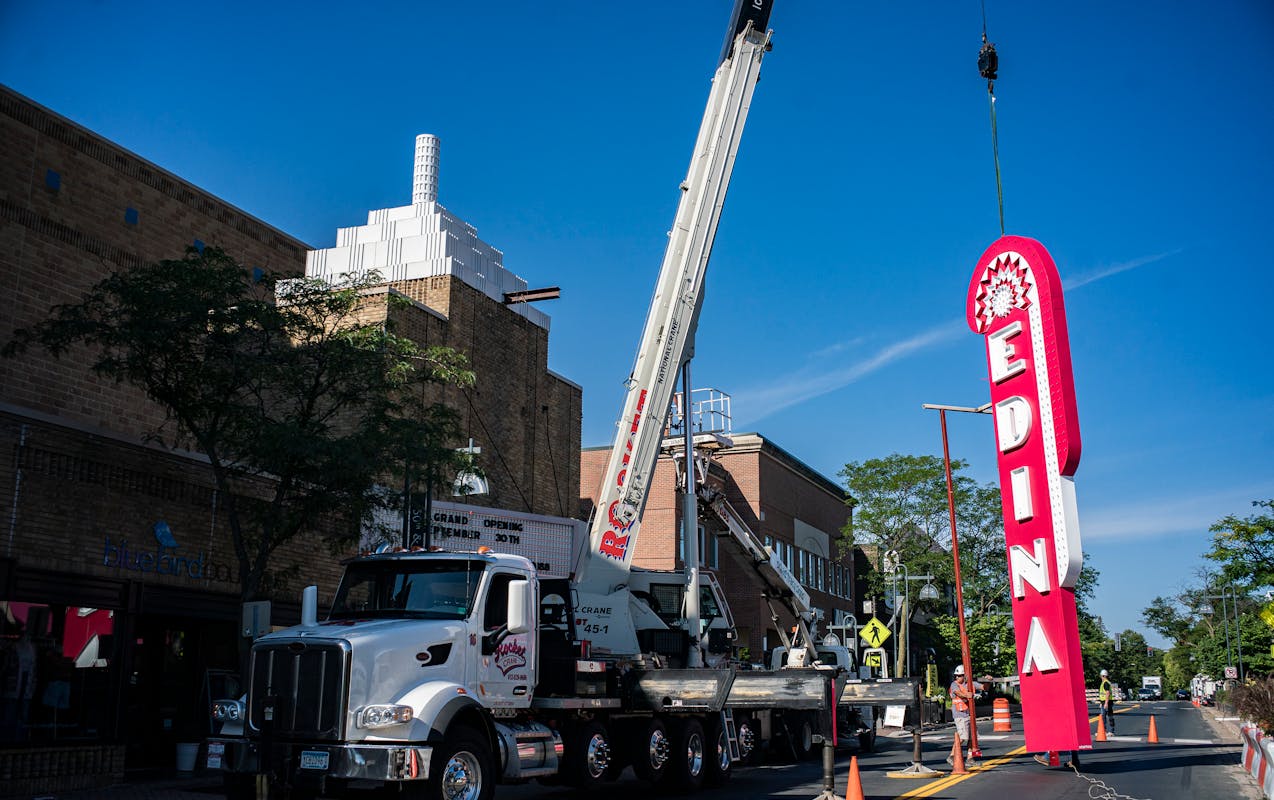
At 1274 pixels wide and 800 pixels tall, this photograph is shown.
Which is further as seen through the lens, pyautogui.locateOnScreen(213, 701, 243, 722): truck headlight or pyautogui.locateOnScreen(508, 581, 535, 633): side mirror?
pyautogui.locateOnScreen(508, 581, 535, 633): side mirror

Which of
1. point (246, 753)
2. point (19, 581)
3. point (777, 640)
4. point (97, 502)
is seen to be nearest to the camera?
point (246, 753)

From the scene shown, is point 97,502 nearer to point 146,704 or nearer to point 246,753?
point 146,704

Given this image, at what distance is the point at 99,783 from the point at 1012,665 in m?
50.6

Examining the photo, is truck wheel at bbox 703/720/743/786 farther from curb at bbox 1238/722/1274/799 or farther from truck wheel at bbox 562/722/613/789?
curb at bbox 1238/722/1274/799

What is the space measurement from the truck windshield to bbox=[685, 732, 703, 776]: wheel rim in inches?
203

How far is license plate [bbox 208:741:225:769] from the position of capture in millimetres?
11430

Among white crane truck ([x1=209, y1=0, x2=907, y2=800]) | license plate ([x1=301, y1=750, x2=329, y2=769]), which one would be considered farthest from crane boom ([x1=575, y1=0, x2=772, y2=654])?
license plate ([x1=301, y1=750, x2=329, y2=769])

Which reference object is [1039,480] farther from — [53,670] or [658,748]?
[53,670]

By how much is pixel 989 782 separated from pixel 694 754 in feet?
14.7

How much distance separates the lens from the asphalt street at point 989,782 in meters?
15.0

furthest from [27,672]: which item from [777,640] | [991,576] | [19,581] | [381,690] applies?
[991,576]

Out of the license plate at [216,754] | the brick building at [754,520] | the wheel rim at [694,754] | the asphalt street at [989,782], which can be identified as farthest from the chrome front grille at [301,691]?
the brick building at [754,520]

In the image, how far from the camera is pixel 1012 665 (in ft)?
190

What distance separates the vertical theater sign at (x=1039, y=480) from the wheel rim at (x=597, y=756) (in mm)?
6769
